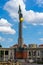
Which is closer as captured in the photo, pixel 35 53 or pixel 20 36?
pixel 20 36

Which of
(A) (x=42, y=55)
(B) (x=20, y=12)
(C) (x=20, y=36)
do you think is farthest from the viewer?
(A) (x=42, y=55)

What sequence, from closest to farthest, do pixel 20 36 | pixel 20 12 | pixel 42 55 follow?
pixel 20 36 → pixel 20 12 → pixel 42 55

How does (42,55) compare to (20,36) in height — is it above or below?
below

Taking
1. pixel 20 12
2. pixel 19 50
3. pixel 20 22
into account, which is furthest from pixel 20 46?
pixel 20 12

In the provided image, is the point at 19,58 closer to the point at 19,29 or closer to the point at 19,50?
the point at 19,50

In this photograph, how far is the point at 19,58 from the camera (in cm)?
8188

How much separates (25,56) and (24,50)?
3628 millimetres

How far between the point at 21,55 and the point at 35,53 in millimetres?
21831

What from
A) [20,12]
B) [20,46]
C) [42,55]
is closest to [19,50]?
[20,46]

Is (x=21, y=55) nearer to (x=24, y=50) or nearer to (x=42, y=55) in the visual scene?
(x=24, y=50)

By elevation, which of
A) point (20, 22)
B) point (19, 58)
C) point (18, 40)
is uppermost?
point (20, 22)

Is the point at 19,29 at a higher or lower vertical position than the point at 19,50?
higher

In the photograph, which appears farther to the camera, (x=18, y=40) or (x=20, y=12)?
(x=20, y=12)

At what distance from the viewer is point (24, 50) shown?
82.9 meters
